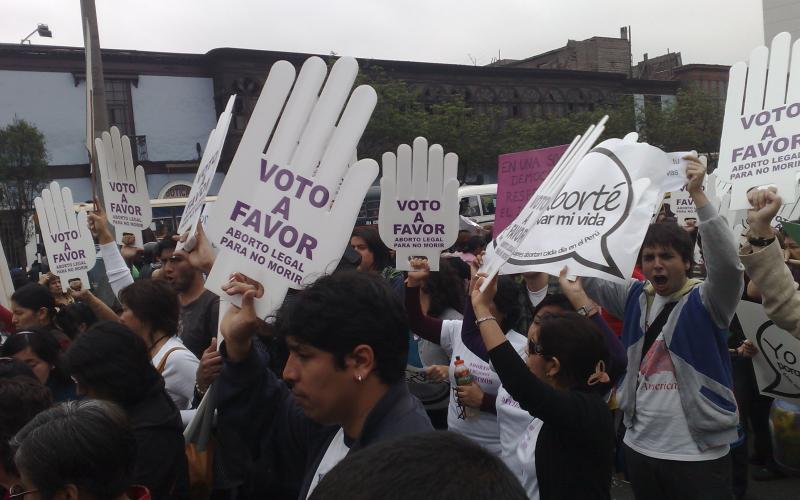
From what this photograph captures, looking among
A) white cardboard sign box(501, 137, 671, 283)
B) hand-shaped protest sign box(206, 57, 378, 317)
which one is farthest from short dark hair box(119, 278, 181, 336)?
white cardboard sign box(501, 137, 671, 283)

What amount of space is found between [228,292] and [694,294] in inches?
74.8

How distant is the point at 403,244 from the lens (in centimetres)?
464

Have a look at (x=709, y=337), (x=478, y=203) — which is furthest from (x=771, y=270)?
(x=478, y=203)

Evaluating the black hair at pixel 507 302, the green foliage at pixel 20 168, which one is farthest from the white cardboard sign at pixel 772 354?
the green foliage at pixel 20 168

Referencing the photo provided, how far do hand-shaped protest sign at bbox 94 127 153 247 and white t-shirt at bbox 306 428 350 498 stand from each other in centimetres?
430

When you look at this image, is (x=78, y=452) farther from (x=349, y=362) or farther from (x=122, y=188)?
(x=122, y=188)

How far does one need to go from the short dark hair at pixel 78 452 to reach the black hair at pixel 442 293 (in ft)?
9.14

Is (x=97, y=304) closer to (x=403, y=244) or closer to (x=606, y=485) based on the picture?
(x=403, y=244)

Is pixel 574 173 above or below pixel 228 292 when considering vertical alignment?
above

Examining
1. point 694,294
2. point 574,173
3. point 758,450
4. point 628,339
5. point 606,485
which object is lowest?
point 758,450

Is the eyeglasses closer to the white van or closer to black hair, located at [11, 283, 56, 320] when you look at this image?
black hair, located at [11, 283, 56, 320]

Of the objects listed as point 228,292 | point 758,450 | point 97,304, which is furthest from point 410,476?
point 758,450

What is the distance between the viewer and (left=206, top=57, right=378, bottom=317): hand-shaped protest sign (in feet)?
8.11

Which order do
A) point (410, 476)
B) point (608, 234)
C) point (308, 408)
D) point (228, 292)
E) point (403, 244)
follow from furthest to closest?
point (403, 244) → point (608, 234) → point (228, 292) → point (308, 408) → point (410, 476)
